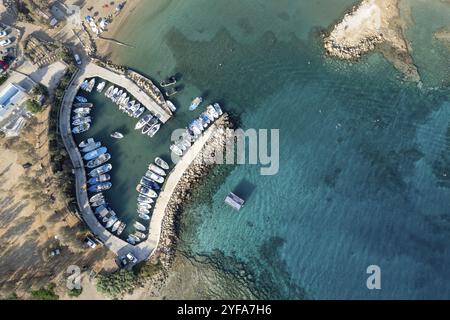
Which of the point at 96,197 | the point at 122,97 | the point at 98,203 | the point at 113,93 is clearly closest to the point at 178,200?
the point at 98,203

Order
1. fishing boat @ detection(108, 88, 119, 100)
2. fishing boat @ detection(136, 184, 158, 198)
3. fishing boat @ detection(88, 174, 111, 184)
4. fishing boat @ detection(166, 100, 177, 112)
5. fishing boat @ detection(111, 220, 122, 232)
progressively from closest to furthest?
fishing boat @ detection(111, 220, 122, 232) < fishing boat @ detection(88, 174, 111, 184) < fishing boat @ detection(136, 184, 158, 198) < fishing boat @ detection(166, 100, 177, 112) < fishing boat @ detection(108, 88, 119, 100)

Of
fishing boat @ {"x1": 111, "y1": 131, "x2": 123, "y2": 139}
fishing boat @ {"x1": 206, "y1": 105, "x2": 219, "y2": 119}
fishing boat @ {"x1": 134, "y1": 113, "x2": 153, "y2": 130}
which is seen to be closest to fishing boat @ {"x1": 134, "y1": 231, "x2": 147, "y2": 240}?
fishing boat @ {"x1": 111, "y1": 131, "x2": 123, "y2": 139}

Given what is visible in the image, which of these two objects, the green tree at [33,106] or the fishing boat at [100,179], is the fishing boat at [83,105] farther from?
the fishing boat at [100,179]

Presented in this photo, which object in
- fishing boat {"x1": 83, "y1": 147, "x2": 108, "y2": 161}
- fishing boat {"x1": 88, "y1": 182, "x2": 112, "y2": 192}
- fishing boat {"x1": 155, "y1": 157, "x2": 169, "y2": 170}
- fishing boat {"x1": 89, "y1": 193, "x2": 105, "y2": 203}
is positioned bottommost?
fishing boat {"x1": 89, "y1": 193, "x2": 105, "y2": 203}

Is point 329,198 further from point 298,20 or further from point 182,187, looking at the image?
point 298,20

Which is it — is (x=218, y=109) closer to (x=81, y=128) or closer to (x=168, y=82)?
(x=168, y=82)

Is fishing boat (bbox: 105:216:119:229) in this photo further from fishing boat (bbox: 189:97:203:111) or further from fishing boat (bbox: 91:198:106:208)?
fishing boat (bbox: 189:97:203:111)
